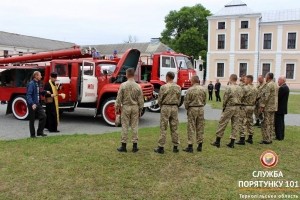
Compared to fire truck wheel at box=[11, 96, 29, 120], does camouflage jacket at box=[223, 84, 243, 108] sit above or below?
above

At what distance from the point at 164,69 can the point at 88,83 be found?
5.02 metres

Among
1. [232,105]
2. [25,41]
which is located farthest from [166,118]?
[25,41]

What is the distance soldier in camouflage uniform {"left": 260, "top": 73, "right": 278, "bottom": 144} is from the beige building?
122 ft

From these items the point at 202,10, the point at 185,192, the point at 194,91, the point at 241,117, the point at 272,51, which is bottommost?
the point at 185,192

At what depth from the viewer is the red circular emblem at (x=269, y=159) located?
6652 mm

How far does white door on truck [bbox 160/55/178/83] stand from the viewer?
50.1ft

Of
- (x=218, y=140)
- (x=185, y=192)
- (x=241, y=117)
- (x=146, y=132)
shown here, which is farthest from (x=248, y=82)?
(x=185, y=192)

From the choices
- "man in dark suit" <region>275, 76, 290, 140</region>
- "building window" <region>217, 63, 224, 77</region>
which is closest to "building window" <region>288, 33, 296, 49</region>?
"building window" <region>217, 63, 224, 77</region>

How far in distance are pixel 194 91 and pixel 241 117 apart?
5.41 feet

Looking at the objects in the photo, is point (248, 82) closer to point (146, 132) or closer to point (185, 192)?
point (146, 132)

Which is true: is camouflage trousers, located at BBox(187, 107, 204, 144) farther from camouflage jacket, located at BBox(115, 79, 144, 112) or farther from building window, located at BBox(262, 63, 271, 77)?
building window, located at BBox(262, 63, 271, 77)

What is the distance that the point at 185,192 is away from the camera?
16.8 ft

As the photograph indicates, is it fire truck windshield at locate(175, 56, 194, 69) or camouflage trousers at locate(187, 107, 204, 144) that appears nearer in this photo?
camouflage trousers at locate(187, 107, 204, 144)

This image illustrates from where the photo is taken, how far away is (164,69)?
604 inches
